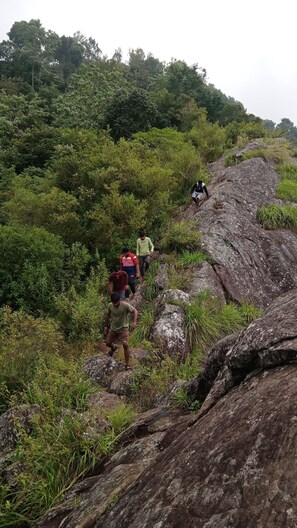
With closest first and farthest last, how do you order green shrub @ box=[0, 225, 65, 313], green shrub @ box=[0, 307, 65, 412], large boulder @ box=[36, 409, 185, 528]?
large boulder @ box=[36, 409, 185, 528], green shrub @ box=[0, 307, 65, 412], green shrub @ box=[0, 225, 65, 313]

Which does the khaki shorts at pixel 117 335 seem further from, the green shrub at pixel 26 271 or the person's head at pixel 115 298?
the green shrub at pixel 26 271

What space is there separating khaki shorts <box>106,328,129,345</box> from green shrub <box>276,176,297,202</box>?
10275 millimetres

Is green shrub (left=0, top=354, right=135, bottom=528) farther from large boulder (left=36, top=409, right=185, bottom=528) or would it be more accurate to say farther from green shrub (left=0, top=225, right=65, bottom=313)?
green shrub (left=0, top=225, right=65, bottom=313)

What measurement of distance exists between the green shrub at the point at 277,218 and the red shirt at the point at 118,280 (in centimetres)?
645

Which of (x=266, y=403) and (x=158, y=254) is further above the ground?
(x=158, y=254)

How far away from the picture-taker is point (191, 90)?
4078cm

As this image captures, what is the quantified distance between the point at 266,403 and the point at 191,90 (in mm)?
42137

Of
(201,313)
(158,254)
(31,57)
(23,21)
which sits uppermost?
(23,21)

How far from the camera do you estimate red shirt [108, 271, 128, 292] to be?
8.78 metres

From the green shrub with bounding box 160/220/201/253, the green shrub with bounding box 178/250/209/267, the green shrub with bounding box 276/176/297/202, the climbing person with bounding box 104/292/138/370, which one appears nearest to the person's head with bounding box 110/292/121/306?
the climbing person with bounding box 104/292/138/370

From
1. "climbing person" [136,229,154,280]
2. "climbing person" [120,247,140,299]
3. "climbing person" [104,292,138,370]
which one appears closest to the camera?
"climbing person" [104,292,138,370]

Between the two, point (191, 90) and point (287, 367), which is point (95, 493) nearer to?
point (287, 367)

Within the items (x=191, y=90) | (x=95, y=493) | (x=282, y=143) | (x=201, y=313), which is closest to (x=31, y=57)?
(x=191, y=90)

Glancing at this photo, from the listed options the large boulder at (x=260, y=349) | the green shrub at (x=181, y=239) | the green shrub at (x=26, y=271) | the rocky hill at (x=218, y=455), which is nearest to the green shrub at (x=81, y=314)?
the green shrub at (x=26, y=271)
